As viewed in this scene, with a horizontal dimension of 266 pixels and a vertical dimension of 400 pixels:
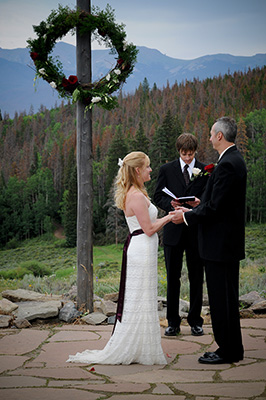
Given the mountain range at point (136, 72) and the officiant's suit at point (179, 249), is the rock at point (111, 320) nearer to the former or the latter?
the officiant's suit at point (179, 249)

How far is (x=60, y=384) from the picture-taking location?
3.26m

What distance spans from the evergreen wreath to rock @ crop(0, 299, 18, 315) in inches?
115

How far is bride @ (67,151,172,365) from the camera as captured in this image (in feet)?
12.7

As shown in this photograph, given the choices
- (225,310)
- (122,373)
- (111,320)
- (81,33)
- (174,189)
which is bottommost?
(111,320)

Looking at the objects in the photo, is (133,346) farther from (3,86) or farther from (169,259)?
(3,86)

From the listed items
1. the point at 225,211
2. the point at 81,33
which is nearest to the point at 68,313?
the point at 225,211

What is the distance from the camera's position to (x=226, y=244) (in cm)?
382

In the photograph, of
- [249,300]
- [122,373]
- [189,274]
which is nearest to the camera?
[122,373]

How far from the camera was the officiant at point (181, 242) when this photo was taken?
4.94 metres

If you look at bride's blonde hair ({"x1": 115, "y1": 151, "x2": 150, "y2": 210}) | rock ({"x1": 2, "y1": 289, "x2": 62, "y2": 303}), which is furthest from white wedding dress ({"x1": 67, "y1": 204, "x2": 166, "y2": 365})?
rock ({"x1": 2, "y1": 289, "x2": 62, "y2": 303})

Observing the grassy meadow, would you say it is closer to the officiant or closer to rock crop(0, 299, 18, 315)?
rock crop(0, 299, 18, 315)

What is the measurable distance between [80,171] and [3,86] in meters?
139

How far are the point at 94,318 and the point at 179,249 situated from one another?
1.74m

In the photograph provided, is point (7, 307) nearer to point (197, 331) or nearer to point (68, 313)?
point (68, 313)
